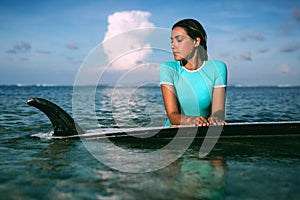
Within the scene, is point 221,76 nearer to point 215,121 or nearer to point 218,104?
point 218,104

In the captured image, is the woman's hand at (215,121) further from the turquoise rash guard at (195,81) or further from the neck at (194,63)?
the neck at (194,63)

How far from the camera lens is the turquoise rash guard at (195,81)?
475 cm

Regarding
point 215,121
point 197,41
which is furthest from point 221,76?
point 215,121

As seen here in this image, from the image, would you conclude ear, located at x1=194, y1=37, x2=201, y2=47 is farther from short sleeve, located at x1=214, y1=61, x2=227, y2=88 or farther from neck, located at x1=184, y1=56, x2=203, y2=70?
short sleeve, located at x1=214, y1=61, x2=227, y2=88

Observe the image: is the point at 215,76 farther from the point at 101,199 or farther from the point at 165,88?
the point at 101,199

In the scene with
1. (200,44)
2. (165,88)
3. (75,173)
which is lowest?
(75,173)

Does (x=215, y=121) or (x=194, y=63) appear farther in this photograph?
(x=194, y=63)

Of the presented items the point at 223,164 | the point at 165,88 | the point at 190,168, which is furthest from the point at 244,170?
the point at 165,88

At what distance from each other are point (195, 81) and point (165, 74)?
481 mm

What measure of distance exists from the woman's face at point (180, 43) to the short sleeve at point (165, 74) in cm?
23

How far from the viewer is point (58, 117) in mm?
4734

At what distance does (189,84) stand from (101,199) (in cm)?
295

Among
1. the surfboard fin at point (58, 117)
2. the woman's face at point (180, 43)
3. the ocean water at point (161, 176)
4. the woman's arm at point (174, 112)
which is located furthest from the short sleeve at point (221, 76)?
the surfboard fin at point (58, 117)

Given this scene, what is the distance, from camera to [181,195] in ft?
7.18
